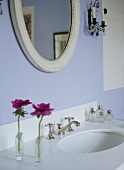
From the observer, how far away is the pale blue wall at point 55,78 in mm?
Result: 1209

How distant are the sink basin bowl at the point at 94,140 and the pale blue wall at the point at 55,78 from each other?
22 cm

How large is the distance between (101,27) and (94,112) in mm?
636

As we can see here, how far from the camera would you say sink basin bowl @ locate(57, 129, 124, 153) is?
1.44 metres

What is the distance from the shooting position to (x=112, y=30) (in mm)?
2250

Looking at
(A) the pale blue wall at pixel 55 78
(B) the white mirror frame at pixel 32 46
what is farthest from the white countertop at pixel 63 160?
(B) the white mirror frame at pixel 32 46

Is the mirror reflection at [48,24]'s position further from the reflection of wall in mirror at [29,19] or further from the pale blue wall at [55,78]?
the pale blue wall at [55,78]

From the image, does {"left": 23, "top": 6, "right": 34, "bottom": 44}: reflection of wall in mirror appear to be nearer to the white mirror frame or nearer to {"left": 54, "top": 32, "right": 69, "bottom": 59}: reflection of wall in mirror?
the white mirror frame

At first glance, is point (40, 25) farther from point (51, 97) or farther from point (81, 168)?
point (81, 168)

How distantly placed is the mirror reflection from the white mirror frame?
29mm

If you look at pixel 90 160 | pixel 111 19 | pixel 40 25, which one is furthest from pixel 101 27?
pixel 90 160

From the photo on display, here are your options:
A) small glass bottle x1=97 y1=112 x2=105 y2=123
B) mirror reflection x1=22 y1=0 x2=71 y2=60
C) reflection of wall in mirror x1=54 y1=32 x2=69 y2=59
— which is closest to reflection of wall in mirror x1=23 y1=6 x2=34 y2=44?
mirror reflection x1=22 y1=0 x2=71 y2=60

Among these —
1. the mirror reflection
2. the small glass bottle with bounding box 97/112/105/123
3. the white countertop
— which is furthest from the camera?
the small glass bottle with bounding box 97/112/105/123

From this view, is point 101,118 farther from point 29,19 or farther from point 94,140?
point 29,19

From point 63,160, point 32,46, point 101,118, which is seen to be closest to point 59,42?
point 32,46
